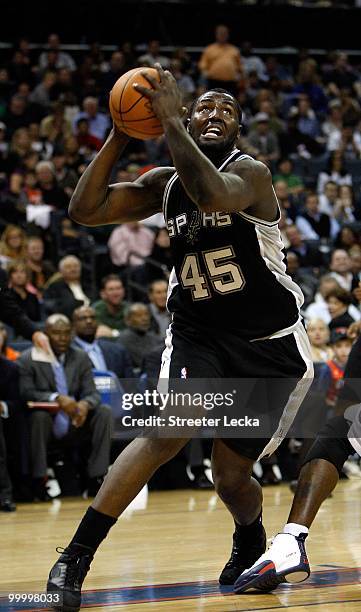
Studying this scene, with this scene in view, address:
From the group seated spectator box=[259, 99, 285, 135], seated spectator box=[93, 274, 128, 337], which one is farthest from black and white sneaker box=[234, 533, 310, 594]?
seated spectator box=[259, 99, 285, 135]

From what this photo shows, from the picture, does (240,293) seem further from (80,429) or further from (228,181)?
(80,429)

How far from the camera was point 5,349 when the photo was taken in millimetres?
9688

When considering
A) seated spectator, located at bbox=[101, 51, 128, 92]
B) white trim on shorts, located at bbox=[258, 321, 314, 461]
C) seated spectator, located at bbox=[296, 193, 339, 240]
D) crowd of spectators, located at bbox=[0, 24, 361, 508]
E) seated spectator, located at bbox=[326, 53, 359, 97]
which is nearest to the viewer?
white trim on shorts, located at bbox=[258, 321, 314, 461]

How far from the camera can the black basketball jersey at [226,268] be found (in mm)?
4633

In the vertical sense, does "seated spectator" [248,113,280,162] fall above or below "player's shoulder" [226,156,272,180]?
above

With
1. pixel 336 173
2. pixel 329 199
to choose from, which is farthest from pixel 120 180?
pixel 336 173

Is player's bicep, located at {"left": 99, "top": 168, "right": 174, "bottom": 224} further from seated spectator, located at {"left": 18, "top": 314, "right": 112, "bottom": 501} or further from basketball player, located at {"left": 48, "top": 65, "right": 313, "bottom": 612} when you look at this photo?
seated spectator, located at {"left": 18, "top": 314, "right": 112, "bottom": 501}

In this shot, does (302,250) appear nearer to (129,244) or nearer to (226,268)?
(129,244)

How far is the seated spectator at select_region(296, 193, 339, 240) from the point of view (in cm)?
1547

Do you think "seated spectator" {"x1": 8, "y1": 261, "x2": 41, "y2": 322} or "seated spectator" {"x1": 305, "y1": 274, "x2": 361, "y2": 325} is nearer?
"seated spectator" {"x1": 8, "y1": 261, "x2": 41, "y2": 322}

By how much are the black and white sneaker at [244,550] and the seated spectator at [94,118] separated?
480 inches

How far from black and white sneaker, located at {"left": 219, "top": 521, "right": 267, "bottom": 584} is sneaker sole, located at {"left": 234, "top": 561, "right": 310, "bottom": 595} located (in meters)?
0.30

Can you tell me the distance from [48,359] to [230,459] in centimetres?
490

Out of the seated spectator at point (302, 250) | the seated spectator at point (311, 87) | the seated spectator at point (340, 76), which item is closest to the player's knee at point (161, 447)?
the seated spectator at point (302, 250)
